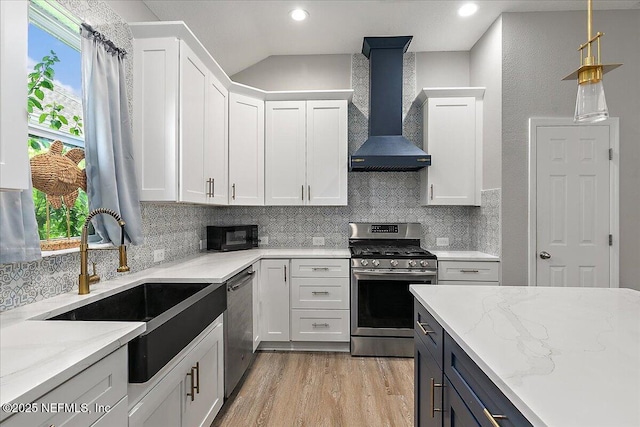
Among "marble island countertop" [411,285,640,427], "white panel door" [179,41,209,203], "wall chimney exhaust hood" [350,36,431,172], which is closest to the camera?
"marble island countertop" [411,285,640,427]

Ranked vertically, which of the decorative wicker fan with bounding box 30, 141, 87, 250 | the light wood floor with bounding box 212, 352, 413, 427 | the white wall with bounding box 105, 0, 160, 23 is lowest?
the light wood floor with bounding box 212, 352, 413, 427

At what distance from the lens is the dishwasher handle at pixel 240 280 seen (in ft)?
7.75

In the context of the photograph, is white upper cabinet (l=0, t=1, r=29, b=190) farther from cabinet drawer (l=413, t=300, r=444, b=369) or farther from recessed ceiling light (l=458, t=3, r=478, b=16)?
recessed ceiling light (l=458, t=3, r=478, b=16)

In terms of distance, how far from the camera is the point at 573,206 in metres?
3.05

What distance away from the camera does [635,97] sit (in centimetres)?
306

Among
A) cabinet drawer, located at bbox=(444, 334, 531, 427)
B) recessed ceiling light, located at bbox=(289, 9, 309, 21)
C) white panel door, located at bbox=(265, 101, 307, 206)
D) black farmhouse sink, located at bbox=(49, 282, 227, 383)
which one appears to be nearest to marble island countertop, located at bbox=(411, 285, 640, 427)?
cabinet drawer, located at bbox=(444, 334, 531, 427)

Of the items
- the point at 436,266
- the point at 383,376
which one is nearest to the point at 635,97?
the point at 436,266

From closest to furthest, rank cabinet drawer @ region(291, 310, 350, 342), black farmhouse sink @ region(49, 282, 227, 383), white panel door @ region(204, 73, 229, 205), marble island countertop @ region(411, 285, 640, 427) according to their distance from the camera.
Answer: marble island countertop @ region(411, 285, 640, 427)
black farmhouse sink @ region(49, 282, 227, 383)
white panel door @ region(204, 73, 229, 205)
cabinet drawer @ region(291, 310, 350, 342)

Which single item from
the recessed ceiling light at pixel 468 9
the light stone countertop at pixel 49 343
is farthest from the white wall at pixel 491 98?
the light stone countertop at pixel 49 343

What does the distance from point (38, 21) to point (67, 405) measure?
1.77m

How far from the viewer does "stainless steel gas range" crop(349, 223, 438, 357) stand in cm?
320

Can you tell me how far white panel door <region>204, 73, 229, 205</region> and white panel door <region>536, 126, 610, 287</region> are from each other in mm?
2806

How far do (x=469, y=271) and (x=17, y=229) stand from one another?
3.18 metres

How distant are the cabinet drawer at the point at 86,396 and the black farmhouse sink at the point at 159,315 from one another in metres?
0.07
